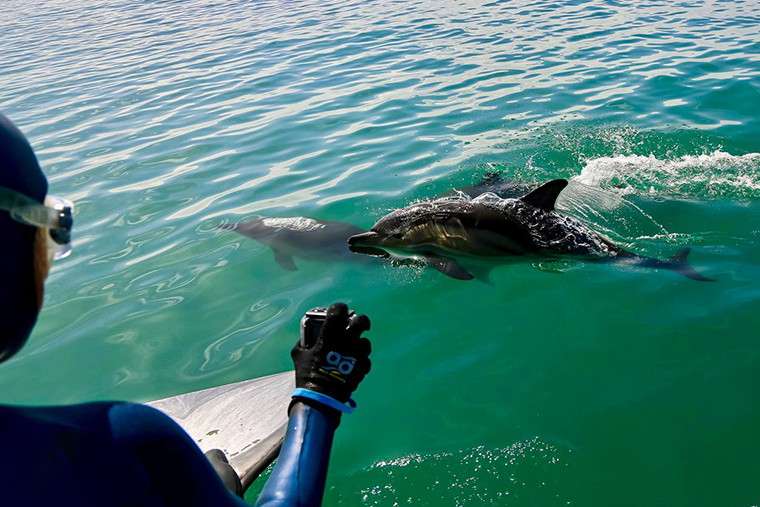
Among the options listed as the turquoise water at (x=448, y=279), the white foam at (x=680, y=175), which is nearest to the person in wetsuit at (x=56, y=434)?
the turquoise water at (x=448, y=279)

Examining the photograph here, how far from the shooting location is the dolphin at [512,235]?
5.82 m

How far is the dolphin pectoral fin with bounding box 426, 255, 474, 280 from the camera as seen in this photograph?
19.0 feet

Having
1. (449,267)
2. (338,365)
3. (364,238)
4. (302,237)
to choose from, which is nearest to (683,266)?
(449,267)

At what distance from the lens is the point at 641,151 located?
8.59 meters

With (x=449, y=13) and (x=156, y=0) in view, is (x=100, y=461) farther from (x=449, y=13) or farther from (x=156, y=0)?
(x=156, y=0)

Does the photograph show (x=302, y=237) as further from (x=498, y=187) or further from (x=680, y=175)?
(x=680, y=175)

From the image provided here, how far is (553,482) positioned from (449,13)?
1972cm

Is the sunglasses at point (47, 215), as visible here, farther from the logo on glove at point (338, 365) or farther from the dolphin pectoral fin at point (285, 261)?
the dolphin pectoral fin at point (285, 261)

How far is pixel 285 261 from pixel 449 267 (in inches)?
73.8

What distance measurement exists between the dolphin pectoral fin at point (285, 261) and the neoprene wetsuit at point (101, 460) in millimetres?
4989

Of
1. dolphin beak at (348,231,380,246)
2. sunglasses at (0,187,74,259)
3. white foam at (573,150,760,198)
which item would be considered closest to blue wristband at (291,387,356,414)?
sunglasses at (0,187,74,259)

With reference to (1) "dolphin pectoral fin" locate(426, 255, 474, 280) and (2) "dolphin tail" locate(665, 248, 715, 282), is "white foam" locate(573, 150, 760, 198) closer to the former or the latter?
(2) "dolphin tail" locate(665, 248, 715, 282)

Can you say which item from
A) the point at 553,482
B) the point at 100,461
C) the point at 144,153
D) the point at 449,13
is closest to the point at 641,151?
the point at 553,482

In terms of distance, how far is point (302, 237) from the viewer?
6973 millimetres
